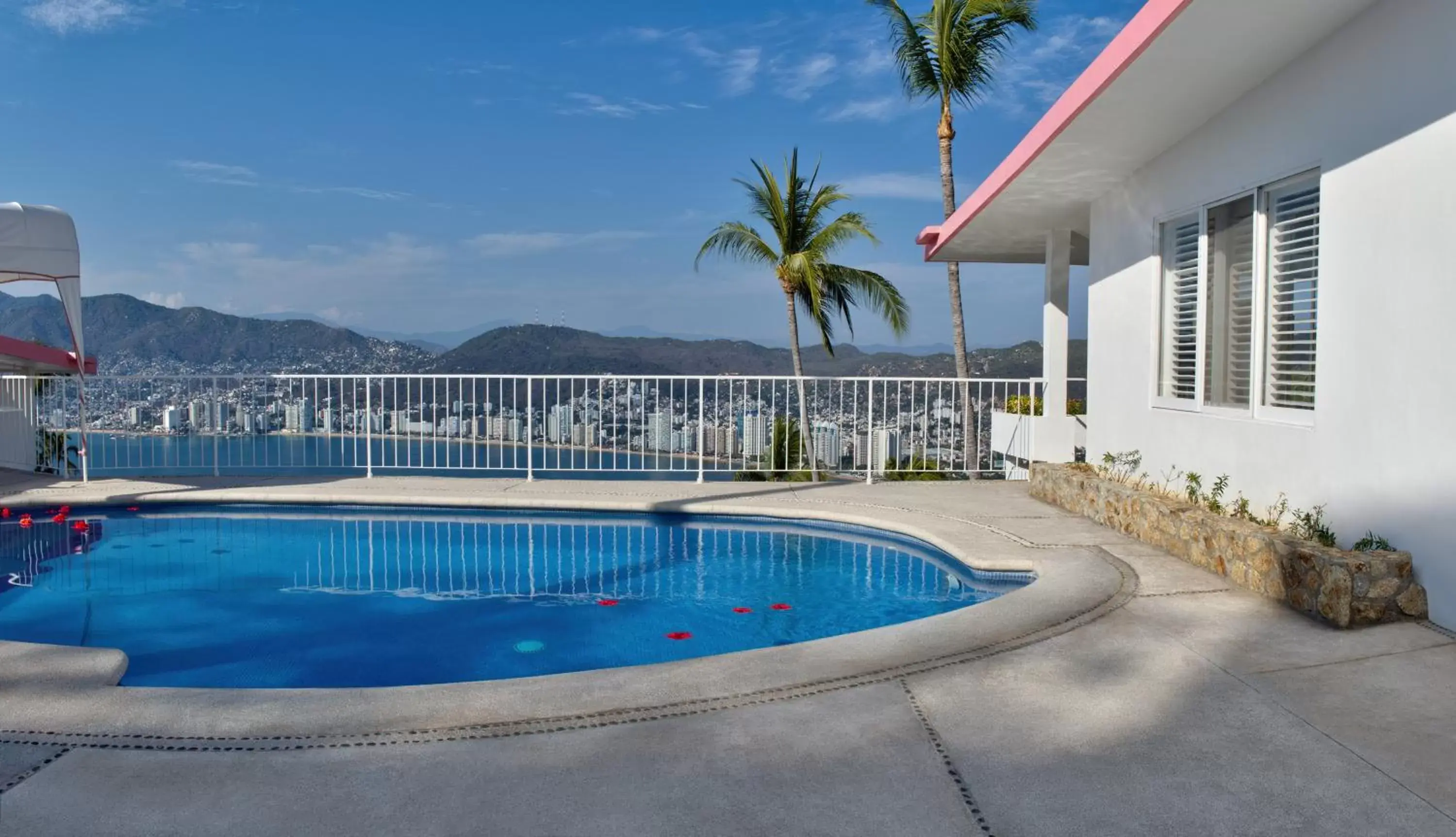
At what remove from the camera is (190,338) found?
55.5 ft

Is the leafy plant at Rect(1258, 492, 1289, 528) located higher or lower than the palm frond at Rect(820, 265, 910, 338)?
lower

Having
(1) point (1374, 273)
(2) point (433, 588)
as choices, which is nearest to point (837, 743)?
(1) point (1374, 273)

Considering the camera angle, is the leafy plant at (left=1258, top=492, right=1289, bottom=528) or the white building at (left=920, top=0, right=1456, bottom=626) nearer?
the white building at (left=920, top=0, right=1456, bottom=626)

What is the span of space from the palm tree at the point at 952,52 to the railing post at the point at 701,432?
633cm

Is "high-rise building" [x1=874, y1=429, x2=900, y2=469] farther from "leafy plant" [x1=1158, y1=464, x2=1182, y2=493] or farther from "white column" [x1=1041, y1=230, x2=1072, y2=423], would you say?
"leafy plant" [x1=1158, y1=464, x2=1182, y2=493]

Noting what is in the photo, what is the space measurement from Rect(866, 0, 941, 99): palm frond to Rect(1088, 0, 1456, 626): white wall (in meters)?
9.39

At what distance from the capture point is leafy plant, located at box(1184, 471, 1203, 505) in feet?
19.9

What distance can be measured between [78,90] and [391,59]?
5.39 meters

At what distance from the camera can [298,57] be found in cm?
1576

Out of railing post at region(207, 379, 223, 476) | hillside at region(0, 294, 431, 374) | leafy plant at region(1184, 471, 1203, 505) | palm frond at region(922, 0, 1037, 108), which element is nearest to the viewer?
leafy plant at region(1184, 471, 1203, 505)

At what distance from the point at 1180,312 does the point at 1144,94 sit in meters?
1.90

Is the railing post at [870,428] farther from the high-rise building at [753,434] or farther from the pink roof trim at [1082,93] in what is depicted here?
the pink roof trim at [1082,93]

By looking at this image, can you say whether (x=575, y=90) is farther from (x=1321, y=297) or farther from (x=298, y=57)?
(x=1321, y=297)

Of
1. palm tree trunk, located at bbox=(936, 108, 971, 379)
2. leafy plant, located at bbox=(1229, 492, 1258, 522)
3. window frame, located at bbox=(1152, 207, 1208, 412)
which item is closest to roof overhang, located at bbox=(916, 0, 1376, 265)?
window frame, located at bbox=(1152, 207, 1208, 412)
